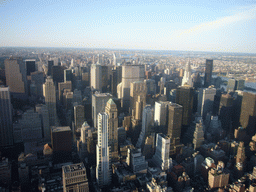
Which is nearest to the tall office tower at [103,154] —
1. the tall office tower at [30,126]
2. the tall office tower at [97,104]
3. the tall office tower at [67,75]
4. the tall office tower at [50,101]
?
the tall office tower at [97,104]

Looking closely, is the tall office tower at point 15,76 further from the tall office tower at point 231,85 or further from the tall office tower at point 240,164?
the tall office tower at point 231,85

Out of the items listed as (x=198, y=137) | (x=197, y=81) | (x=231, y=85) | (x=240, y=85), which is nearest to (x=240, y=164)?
(x=198, y=137)

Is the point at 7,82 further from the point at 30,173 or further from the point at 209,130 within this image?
the point at 209,130

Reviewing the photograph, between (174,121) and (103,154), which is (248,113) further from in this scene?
(103,154)

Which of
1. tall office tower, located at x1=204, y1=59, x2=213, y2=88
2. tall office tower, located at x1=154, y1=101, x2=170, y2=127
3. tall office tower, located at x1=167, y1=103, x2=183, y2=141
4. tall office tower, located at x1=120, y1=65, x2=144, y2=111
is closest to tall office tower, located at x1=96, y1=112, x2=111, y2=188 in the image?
tall office tower, located at x1=167, y1=103, x2=183, y2=141

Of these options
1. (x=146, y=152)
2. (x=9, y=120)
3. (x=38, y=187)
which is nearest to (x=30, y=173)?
(x=38, y=187)

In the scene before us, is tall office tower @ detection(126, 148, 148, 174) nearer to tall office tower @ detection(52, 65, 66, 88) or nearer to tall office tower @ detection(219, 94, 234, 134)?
tall office tower @ detection(219, 94, 234, 134)
